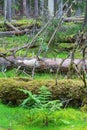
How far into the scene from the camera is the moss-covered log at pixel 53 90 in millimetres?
6695

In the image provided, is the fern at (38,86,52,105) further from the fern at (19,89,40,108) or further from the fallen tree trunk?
the fallen tree trunk

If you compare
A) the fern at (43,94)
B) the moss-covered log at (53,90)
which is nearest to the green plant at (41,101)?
the fern at (43,94)

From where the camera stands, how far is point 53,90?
6730 millimetres

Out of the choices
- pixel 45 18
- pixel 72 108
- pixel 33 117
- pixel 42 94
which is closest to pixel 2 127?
pixel 33 117

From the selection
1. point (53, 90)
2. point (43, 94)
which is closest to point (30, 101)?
point (43, 94)

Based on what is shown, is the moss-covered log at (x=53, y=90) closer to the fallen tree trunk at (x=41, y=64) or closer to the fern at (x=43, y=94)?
the fern at (x=43, y=94)

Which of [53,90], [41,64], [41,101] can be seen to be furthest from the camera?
[41,64]

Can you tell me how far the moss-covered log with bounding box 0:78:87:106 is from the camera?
A: 670 cm

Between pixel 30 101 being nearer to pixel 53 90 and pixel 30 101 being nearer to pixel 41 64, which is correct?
pixel 53 90

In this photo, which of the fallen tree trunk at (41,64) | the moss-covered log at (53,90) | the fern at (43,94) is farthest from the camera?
the fallen tree trunk at (41,64)

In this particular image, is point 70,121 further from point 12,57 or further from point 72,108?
point 12,57

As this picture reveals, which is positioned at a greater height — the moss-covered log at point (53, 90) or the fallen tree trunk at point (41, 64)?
the moss-covered log at point (53, 90)

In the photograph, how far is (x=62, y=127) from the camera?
5.73 metres

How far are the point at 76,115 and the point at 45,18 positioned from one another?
8.92 metres
